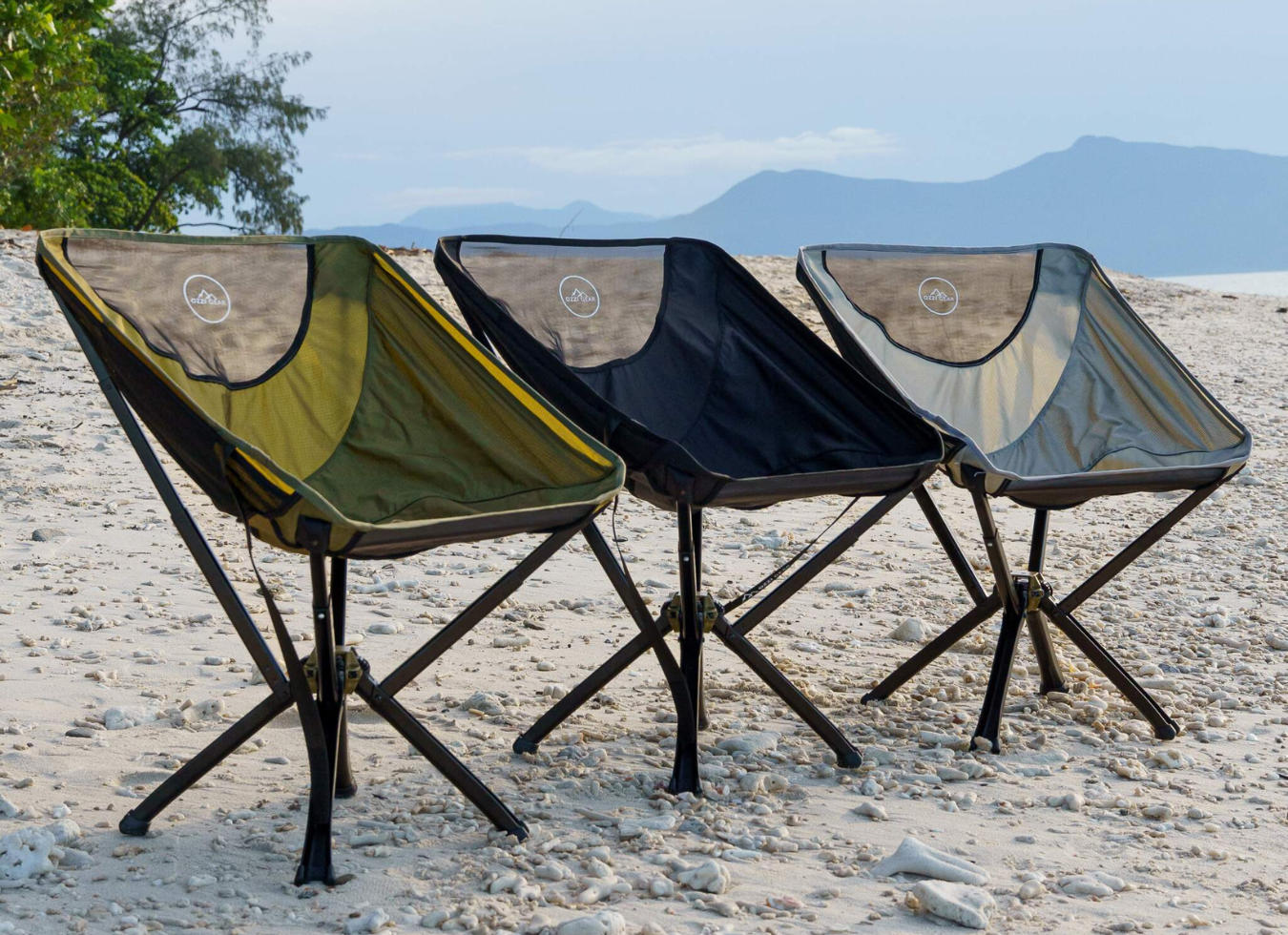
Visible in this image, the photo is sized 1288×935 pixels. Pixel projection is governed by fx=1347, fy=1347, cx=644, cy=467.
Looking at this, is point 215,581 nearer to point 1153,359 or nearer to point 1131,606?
point 1153,359

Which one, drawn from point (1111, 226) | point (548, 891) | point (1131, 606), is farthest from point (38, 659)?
point (1111, 226)

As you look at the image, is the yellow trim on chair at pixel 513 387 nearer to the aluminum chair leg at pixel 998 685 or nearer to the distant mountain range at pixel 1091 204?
the aluminum chair leg at pixel 998 685

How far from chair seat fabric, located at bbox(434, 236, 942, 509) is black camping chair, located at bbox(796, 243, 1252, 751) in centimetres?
11

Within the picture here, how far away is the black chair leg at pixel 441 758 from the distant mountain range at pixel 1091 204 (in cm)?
9861

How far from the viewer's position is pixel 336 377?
8.59ft

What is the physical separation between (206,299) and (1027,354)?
6.35 feet

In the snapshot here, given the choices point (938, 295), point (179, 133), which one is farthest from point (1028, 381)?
point (179, 133)

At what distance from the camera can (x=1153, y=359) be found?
316cm

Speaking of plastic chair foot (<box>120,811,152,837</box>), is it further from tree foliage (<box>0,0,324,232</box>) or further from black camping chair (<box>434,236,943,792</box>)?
tree foliage (<box>0,0,324,232</box>)

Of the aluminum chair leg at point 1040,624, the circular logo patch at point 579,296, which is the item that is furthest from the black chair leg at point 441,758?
the aluminum chair leg at point 1040,624

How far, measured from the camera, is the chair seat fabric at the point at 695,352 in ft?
8.98

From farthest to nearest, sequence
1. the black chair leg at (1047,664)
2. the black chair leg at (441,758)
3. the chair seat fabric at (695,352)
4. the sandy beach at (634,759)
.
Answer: the black chair leg at (1047,664), the chair seat fabric at (695,352), the black chair leg at (441,758), the sandy beach at (634,759)

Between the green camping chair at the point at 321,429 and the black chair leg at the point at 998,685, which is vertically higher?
the green camping chair at the point at 321,429

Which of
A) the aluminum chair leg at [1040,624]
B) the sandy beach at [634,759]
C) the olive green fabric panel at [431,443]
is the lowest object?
the sandy beach at [634,759]
